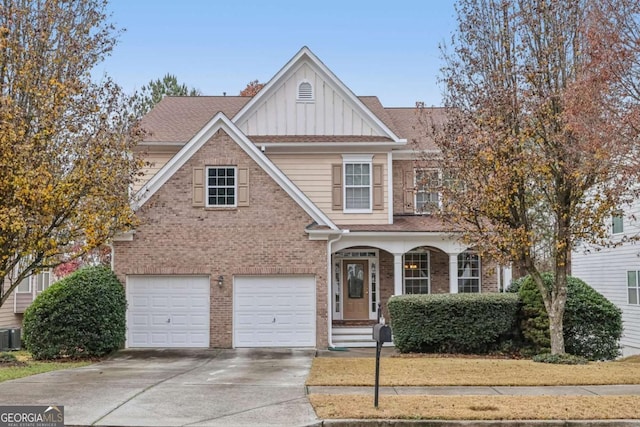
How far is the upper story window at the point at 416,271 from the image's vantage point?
74.4 ft

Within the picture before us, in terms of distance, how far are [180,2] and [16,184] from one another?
842 cm

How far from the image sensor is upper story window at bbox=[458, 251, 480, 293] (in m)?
22.7

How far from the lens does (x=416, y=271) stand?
22766 millimetres

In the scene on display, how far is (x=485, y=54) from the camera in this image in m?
15.8

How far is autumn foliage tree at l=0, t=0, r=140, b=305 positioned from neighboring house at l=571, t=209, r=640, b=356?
14.6 meters

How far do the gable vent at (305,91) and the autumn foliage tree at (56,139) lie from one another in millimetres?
7668

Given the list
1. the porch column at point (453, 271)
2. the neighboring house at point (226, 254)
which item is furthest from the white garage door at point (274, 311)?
the porch column at point (453, 271)

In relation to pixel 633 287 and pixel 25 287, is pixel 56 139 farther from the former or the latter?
pixel 633 287

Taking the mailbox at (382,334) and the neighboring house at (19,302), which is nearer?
the mailbox at (382,334)

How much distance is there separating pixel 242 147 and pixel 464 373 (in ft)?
30.1

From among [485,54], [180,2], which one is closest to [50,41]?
[180,2]

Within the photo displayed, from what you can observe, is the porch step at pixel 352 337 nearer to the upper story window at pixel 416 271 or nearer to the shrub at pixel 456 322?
the shrub at pixel 456 322

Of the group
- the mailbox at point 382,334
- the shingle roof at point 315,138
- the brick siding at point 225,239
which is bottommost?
the mailbox at point 382,334

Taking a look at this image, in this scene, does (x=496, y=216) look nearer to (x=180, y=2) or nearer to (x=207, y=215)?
(x=207, y=215)
